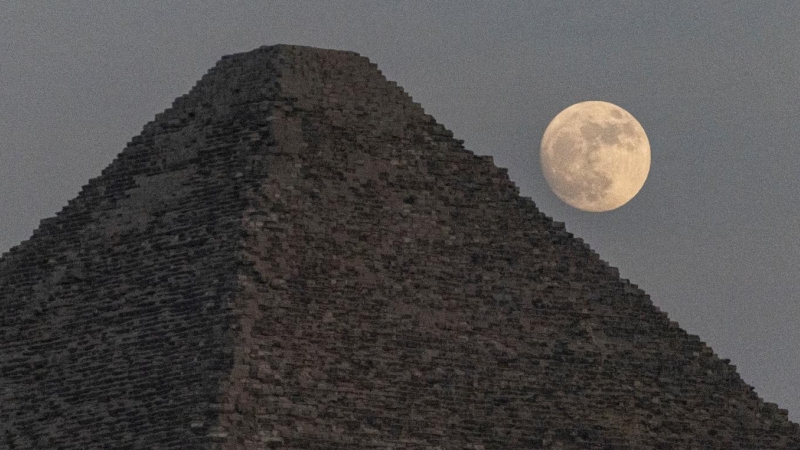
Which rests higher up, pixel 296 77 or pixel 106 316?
pixel 296 77

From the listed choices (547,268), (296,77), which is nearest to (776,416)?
(547,268)

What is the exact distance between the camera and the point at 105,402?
102 meters

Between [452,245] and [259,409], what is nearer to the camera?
[259,409]

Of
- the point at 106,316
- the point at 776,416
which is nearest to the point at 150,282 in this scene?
the point at 106,316

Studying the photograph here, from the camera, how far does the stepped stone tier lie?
101 metres

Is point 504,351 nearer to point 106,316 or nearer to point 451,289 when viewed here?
point 451,289

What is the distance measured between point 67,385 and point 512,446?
33.7 ft

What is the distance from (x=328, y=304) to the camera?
103062mm

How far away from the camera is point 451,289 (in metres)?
106

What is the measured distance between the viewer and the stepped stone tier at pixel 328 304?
101125 mm

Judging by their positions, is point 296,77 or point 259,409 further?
point 296,77

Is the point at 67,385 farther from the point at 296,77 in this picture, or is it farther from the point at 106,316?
the point at 296,77

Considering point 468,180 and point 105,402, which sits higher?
point 468,180

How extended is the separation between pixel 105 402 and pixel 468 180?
11.3 m
